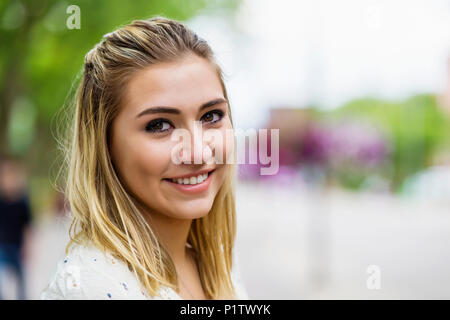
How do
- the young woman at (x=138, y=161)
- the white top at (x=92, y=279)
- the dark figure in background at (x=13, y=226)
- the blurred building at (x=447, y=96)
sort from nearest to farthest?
1. the white top at (x=92, y=279)
2. the young woman at (x=138, y=161)
3. the dark figure in background at (x=13, y=226)
4. the blurred building at (x=447, y=96)

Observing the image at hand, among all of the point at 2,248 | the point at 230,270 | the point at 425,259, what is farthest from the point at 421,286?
the point at 230,270

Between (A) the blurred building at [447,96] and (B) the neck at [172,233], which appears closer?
(B) the neck at [172,233]

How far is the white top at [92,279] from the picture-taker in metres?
1.42

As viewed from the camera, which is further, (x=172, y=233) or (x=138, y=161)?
(x=172, y=233)

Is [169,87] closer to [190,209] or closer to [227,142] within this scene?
[227,142]

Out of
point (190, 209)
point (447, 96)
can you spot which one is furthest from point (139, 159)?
point (447, 96)

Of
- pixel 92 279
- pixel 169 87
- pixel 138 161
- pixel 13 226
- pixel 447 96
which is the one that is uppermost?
pixel 447 96

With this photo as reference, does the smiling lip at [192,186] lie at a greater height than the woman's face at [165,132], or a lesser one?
lesser

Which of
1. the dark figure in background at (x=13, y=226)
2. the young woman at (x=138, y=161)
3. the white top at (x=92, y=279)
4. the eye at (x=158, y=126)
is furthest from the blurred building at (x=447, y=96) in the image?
the white top at (x=92, y=279)

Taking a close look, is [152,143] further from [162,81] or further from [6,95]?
[6,95]

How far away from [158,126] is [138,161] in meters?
0.12

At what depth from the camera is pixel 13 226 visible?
229 inches

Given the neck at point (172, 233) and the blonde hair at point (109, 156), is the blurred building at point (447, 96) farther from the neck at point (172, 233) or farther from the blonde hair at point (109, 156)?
the blonde hair at point (109, 156)

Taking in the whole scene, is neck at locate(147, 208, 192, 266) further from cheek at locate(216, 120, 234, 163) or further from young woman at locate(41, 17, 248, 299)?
cheek at locate(216, 120, 234, 163)
